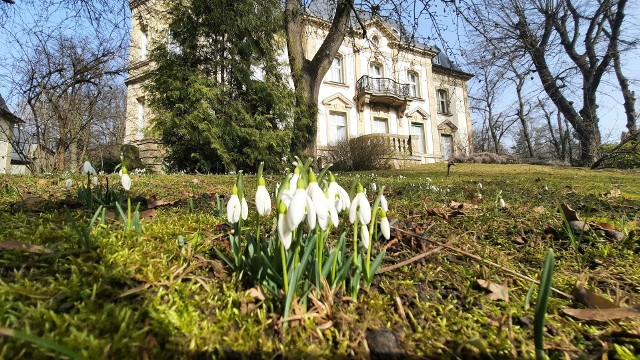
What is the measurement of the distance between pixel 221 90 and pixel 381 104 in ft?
57.6

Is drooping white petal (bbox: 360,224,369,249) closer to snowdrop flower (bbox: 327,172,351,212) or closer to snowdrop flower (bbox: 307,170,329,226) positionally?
snowdrop flower (bbox: 327,172,351,212)

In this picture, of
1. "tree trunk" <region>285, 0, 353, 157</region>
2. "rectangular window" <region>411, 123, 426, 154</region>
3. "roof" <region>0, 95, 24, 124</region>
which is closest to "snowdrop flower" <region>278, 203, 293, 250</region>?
"tree trunk" <region>285, 0, 353, 157</region>

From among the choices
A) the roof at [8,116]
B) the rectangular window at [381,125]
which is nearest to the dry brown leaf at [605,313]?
the roof at [8,116]

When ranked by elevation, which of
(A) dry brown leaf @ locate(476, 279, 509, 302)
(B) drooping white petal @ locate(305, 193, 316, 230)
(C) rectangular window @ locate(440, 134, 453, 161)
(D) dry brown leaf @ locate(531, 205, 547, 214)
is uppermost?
(C) rectangular window @ locate(440, 134, 453, 161)

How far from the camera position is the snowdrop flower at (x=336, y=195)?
4.17ft

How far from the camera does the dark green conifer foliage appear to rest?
9242 mm

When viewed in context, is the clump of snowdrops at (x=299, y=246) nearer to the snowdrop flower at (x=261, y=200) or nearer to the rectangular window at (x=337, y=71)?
the snowdrop flower at (x=261, y=200)

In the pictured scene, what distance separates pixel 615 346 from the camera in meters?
1.03

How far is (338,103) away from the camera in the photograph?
23.7 m

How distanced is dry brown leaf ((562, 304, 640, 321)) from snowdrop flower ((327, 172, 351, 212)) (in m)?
0.90

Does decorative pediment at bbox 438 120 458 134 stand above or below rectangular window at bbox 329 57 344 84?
below

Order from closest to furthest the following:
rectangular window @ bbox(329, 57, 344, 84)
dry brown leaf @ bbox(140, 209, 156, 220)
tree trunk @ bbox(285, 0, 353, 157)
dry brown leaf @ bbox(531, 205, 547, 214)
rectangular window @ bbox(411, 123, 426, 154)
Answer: dry brown leaf @ bbox(140, 209, 156, 220) < dry brown leaf @ bbox(531, 205, 547, 214) < tree trunk @ bbox(285, 0, 353, 157) < rectangular window @ bbox(329, 57, 344, 84) < rectangular window @ bbox(411, 123, 426, 154)

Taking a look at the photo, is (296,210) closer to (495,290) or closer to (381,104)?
(495,290)

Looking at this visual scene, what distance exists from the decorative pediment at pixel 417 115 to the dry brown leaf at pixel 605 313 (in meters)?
26.6
